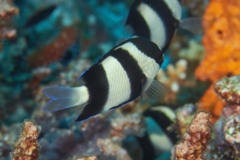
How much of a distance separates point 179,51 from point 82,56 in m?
2.08

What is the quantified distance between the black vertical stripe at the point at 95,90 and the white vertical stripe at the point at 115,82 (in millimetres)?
31


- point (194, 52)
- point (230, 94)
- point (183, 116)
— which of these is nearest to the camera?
point (230, 94)

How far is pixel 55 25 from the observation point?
543 centimetres

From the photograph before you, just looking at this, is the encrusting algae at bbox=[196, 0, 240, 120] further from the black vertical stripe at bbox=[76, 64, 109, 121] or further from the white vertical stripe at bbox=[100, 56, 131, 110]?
the black vertical stripe at bbox=[76, 64, 109, 121]

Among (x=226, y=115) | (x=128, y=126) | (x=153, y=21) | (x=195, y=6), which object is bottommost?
(x=128, y=126)

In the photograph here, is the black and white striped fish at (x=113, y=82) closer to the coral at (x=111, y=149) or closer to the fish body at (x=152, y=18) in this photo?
the fish body at (x=152, y=18)

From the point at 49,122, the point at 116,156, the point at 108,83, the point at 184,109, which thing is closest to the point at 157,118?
the point at 184,109

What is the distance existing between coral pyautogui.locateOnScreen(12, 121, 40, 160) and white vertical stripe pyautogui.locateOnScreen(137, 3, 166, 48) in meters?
1.44

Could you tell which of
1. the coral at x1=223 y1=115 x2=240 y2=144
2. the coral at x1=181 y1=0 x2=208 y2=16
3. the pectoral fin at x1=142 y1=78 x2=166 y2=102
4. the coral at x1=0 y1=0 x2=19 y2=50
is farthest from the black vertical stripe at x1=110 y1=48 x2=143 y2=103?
the coral at x1=181 y1=0 x2=208 y2=16

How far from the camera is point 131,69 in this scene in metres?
1.66

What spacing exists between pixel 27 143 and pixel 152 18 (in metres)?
1.63

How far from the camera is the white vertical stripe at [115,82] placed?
1572mm

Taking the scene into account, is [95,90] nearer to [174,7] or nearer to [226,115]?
[226,115]

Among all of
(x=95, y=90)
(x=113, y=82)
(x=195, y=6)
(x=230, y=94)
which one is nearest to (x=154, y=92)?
(x=113, y=82)
